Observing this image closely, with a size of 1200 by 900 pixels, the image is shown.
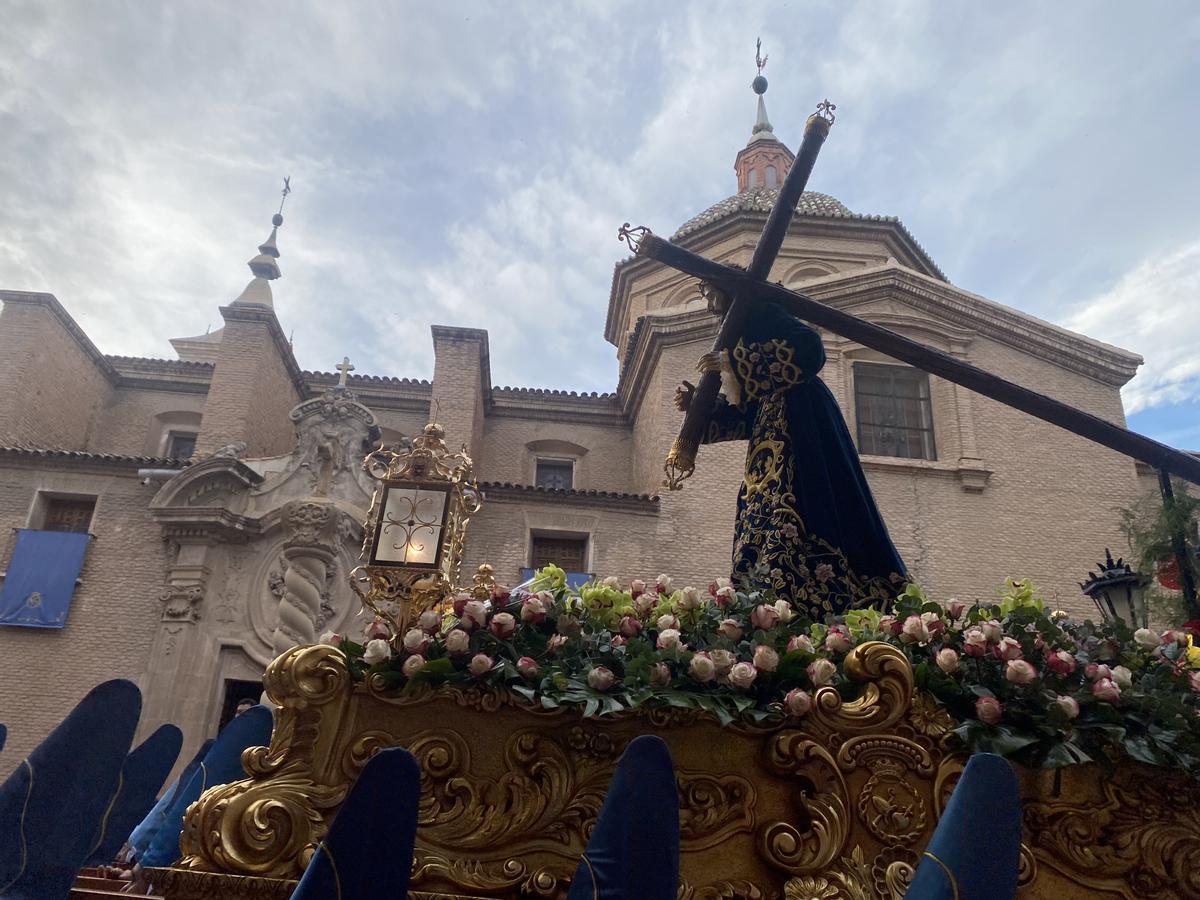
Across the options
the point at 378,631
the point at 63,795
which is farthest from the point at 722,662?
the point at 63,795

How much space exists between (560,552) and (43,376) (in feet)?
38.3

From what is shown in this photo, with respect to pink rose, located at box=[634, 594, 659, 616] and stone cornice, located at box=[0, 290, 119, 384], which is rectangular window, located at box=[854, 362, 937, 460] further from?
stone cornice, located at box=[0, 290, 119, 384]

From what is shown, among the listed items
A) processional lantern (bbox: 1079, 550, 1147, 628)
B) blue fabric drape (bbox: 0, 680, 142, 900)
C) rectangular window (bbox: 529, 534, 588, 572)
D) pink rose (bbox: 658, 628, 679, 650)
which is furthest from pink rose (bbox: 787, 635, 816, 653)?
rectangular window (bbox: 529, 534, 588, 572)

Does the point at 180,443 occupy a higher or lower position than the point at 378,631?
higher

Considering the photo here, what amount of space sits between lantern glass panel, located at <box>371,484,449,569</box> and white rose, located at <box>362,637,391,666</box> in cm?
99

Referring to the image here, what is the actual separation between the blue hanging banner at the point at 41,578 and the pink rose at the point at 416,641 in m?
13.3

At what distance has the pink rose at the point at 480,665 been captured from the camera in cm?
263

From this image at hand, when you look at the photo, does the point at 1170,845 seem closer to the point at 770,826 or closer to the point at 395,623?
the point at 770,826

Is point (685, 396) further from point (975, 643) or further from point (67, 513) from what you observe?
point (67, 513)

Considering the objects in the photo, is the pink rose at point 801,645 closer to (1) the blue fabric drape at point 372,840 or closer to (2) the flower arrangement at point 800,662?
(2) the flower arrangement at point 800,662

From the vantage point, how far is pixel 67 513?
1439 centimetres

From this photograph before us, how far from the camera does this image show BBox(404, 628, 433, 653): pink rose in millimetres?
2715

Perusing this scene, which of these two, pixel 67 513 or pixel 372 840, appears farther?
pixel 67 513

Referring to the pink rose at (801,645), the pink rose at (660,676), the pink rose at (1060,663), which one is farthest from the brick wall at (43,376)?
the pink rose at (1060,663)
